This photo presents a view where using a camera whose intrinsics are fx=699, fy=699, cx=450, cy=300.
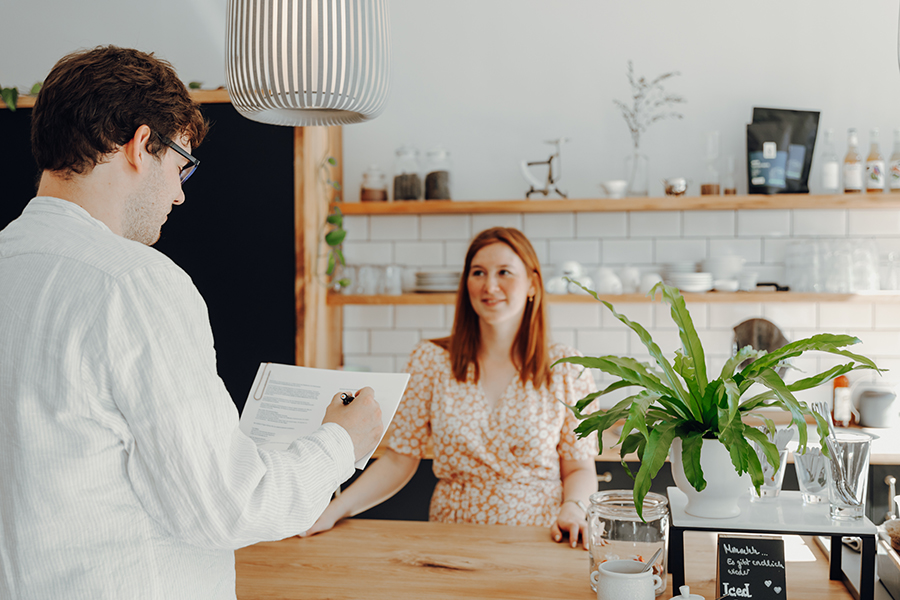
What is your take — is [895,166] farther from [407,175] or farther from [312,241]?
[312,241]

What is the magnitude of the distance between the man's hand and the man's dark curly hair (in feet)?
1.63

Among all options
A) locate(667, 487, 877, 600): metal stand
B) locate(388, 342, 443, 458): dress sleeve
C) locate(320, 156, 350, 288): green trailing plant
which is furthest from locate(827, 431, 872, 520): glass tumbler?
locate(320, 156, 350, 288): green trailing plant

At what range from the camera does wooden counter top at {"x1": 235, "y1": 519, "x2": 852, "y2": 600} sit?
1331 mm

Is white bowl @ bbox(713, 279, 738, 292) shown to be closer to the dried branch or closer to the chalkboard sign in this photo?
the dried branch

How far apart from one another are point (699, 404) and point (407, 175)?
232 cm

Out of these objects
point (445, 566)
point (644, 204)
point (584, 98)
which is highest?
point (584, 98)

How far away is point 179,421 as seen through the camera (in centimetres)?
87

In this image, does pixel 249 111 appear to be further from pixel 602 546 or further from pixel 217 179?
pixel 217 179

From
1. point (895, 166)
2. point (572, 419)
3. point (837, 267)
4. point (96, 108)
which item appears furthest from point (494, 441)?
point (895, 166)

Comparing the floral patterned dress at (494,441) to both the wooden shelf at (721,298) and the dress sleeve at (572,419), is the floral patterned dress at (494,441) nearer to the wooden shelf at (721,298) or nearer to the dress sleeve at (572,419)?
the dress sleeve at (572,419)

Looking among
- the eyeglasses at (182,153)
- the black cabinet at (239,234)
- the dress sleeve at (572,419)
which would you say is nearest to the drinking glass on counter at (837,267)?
the dress sleeve at (572,419)

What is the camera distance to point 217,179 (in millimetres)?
3090

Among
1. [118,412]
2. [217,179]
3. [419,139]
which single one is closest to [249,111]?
[118,412]

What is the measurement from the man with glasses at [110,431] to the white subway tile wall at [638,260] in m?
2.51
